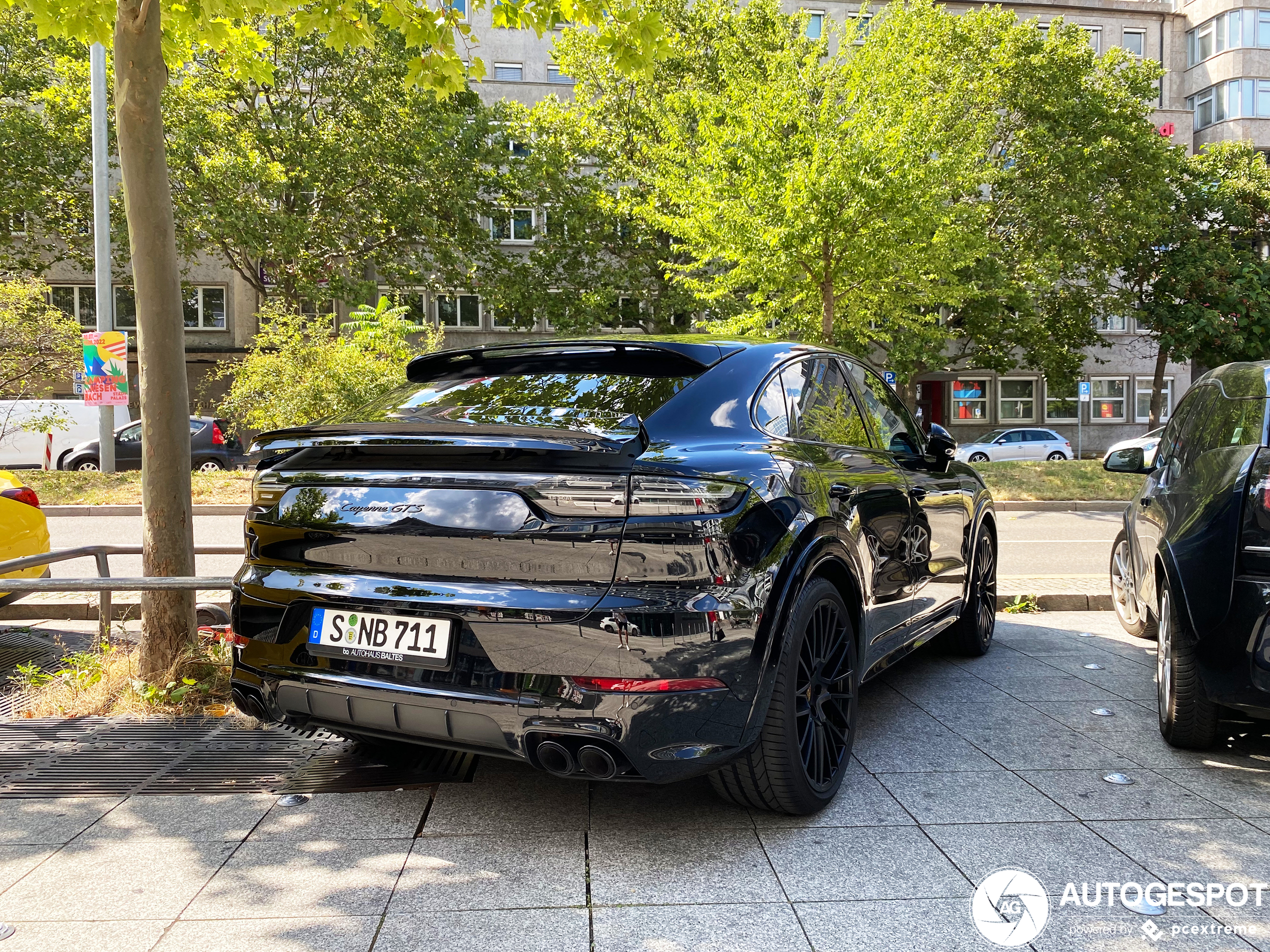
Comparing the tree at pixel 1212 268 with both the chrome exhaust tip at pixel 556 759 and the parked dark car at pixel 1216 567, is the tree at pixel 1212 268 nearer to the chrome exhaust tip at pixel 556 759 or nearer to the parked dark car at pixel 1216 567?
the parked dark car at pixel 1216 567

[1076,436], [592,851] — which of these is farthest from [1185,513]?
[1076,436]

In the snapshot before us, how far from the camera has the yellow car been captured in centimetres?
612

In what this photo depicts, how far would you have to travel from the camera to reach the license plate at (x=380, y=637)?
3.01 m

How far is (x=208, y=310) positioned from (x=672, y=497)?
39.7 m

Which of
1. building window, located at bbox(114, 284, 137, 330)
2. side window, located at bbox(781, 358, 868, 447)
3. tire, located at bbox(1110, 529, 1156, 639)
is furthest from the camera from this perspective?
building window, located at bbox(114, 284, 137, 330)

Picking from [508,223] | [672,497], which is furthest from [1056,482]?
[508,223]

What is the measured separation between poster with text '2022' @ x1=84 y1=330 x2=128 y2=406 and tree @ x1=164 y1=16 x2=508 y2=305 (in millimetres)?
9649

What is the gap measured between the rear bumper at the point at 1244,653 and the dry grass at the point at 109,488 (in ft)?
48.9

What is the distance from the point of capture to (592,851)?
317 centimetres

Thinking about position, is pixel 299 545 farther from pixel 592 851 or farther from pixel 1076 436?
pixel 1076 436

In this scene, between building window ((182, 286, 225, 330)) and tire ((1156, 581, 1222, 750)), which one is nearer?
tire ((1156, 581, 1222, 750))

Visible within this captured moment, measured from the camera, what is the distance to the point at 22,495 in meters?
6.38

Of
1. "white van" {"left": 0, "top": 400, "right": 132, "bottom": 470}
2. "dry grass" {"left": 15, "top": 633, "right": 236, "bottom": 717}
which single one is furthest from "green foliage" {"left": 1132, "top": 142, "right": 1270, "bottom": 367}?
"dry grass" {"left": 15, "top": 633, "right": 236, "bottom": 717}

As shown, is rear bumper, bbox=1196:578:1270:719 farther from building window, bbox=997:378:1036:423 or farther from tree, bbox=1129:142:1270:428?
building window, bbox=997:378:1036:423
